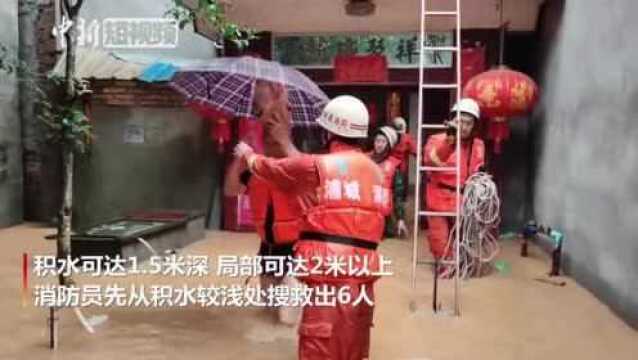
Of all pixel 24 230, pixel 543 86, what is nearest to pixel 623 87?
pixel 543 86

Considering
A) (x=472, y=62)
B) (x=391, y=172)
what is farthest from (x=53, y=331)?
(x=472, y=62)

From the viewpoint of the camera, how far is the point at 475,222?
17.4 ft

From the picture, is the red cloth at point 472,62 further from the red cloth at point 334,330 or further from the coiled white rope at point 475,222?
the red cloth at point 334,330

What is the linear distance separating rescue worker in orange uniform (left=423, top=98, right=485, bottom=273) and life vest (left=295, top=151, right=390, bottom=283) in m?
3.03

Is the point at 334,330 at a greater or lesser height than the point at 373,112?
lesser

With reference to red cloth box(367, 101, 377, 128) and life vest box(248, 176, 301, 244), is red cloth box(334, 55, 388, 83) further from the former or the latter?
life vest box(248, 176, 301, 244)

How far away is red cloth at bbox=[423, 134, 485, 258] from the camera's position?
5.44 m

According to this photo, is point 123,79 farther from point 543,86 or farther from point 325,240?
point 325,240

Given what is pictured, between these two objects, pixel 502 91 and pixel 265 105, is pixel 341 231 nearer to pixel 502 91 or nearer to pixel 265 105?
pixel 265 105

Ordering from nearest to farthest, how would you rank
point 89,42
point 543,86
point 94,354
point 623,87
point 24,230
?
point 94,354
point 623,87
point 543,86
point 24,230
point 89,42

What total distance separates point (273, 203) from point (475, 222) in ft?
6.58

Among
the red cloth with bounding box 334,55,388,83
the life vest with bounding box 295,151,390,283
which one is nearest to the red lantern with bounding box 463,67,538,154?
the red cloth with bounding box 334,55,388,83

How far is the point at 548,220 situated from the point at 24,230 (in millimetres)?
5740

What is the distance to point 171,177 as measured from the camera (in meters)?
7.75
